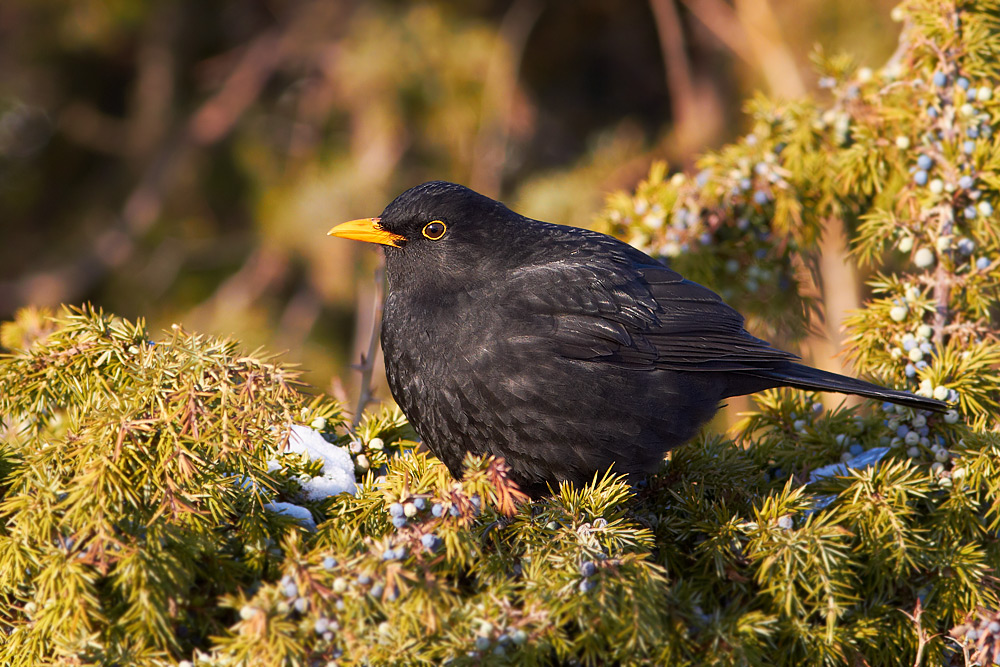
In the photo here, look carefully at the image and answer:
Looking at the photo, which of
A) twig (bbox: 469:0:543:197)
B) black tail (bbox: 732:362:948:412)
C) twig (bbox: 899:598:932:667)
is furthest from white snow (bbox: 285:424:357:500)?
twig (bbox: 469:0:543:197)

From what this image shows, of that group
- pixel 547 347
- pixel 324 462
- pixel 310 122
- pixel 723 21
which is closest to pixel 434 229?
pixel 547 347

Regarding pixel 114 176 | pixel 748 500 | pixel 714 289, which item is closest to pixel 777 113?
pixel 714 289

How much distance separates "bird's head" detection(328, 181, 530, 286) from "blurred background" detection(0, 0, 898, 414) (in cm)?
298

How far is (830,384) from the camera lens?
298cm

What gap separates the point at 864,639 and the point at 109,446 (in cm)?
176

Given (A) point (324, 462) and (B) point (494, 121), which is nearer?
(A) point (324, 462)

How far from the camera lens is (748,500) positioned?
238cm

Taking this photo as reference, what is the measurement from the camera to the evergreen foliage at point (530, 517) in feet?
5.36

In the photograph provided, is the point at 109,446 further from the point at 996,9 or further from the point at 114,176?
the point at 114,176

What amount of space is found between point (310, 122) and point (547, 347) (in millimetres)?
5926

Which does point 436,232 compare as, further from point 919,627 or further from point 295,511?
point 919,627

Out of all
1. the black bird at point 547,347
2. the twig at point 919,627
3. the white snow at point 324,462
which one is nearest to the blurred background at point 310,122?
the black bird at point 547,347

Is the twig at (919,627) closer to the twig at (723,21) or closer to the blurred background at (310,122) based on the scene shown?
the blurred background at (310,122)

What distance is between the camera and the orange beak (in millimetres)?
3340
